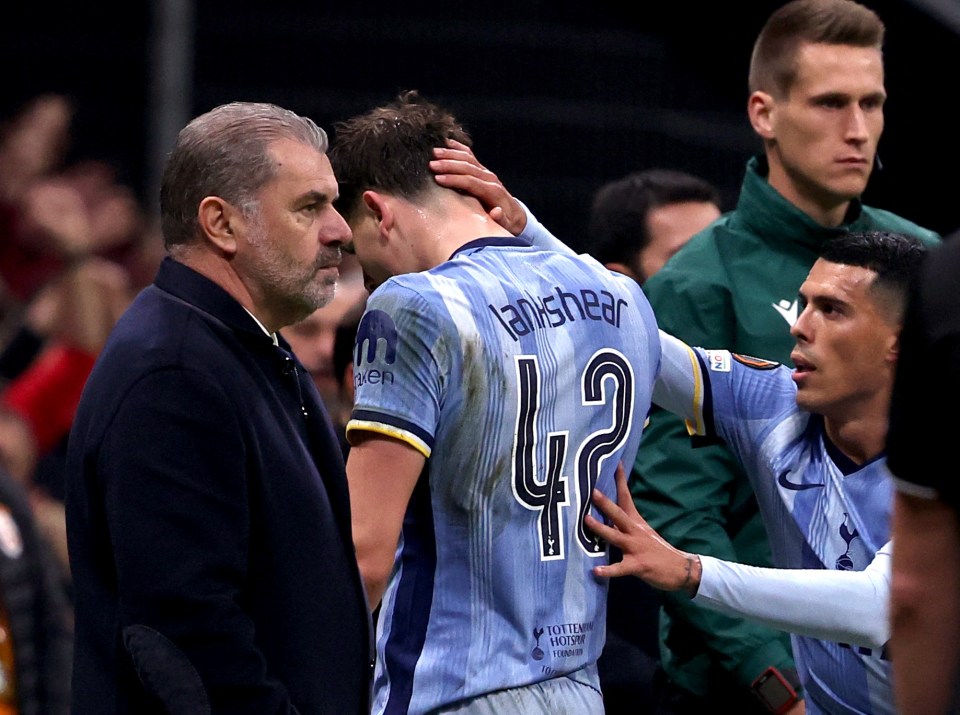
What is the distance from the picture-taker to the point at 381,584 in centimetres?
296

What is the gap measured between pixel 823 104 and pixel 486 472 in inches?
60.6

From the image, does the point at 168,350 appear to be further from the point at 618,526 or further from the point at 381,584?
the point at 618,526

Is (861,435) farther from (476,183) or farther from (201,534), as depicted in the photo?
(201,534)

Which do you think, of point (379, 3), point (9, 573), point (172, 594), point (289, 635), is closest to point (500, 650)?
point (289, 635)

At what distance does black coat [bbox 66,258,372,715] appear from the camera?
101 inches

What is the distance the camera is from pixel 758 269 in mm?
3930

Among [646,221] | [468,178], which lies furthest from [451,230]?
[646,221]

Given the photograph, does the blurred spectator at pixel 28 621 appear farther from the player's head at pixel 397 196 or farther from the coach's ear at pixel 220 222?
the coach's ear at pixel 220 222

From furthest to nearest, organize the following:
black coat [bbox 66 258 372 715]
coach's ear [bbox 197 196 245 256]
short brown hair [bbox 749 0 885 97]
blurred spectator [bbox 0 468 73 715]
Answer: short brown hair [bbox 749 0 885 97], blurred spectator [bbox 0 468 73 715], coach's ear [bbox 197 196 245 256], black coat [bbox 66 258 372 715]

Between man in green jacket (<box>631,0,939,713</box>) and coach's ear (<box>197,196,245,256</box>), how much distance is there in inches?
52.4

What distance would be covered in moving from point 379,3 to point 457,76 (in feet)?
2.19

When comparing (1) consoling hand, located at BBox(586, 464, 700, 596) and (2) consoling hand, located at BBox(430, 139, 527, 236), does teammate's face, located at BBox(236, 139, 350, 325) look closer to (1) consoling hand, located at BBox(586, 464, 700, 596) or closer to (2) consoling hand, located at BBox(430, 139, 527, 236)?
(2) consoling hand, located at BBox(430, 139, 527, 236)

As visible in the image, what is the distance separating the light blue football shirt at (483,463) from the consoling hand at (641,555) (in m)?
0.05

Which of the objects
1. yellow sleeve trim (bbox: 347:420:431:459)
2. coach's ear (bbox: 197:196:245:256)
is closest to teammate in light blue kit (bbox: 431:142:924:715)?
yellow sleeve trim (bbox: 347:420:431:459)
